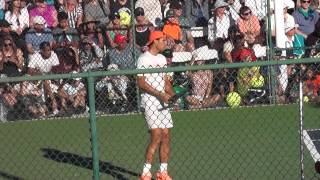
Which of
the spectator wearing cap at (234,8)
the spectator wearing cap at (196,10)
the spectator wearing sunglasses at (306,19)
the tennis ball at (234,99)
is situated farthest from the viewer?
the spectator wearing sunglasses at (306,19)

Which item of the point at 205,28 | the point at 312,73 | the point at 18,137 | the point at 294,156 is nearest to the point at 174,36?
the point at 205,28

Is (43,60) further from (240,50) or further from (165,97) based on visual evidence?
(165,97)

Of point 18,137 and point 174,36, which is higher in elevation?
point 174,36

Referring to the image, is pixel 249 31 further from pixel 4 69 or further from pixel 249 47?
pixel 4 69

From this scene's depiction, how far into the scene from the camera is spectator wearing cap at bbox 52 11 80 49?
15797mm

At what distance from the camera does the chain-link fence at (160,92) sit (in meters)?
10.5

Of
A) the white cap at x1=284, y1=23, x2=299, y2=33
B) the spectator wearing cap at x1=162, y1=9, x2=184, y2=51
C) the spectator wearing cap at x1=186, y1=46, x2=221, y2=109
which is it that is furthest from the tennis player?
the white cap at x1=284, y1=23, x2=299, y2=33

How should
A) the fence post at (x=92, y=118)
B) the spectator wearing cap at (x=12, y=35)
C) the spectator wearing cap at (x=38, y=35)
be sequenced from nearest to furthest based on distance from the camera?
the fence post at (x=92, y=118) → the spectator wearing cap at (x=12, y=35) → the spectator wearing cap at (x=38, y=35)

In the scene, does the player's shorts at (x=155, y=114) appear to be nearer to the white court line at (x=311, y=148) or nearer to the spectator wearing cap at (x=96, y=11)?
the white court line at (x=311, y=148)

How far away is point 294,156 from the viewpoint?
10.9m

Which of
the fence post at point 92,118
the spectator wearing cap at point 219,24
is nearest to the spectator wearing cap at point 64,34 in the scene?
the spectator wearing cap at point 219,24

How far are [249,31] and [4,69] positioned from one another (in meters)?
4.88

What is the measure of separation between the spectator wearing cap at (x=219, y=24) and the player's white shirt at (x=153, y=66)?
6.32 metres

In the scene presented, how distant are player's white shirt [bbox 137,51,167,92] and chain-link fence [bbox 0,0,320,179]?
2cm
